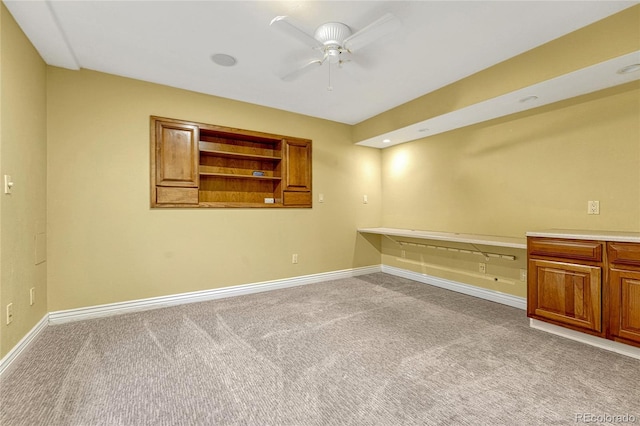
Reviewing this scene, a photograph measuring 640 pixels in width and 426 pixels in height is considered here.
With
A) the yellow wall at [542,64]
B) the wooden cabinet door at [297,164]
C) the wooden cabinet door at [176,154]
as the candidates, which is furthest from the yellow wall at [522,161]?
the wooden cabinet door at [176,154]

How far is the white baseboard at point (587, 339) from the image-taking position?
2.12 m

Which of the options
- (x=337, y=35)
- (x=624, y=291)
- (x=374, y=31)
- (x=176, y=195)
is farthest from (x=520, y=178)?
(x=176, y=195)

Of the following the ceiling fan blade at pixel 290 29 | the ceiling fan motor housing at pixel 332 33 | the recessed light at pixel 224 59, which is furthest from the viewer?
the recessed light at pixel 224 59

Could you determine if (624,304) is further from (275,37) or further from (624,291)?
(275,37)

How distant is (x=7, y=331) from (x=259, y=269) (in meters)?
2.35

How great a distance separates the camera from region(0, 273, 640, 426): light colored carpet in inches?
60.4

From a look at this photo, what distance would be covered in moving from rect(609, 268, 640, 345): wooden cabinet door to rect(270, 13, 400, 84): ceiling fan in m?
2.49

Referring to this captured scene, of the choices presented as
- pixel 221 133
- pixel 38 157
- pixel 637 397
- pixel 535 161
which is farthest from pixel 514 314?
pixel 38 157

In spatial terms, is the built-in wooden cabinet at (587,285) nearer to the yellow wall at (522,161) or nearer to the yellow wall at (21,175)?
the yellow wall at (522,161)

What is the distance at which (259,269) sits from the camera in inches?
153

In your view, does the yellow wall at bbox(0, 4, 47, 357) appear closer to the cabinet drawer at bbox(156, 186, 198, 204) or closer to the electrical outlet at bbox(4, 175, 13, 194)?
the electrical outlet at bbox(4, 175, 13, 194)

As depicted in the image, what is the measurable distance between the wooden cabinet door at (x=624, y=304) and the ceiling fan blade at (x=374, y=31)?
2.48 meters

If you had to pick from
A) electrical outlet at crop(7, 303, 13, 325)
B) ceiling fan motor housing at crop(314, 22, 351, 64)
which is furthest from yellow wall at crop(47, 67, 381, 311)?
ceiling fan motor housing at crop(314, 22, 351, 64)

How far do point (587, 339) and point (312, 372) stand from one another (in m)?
2.32
